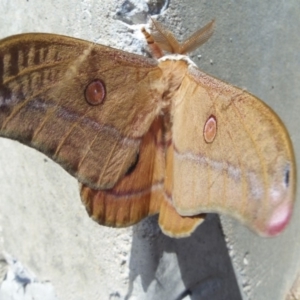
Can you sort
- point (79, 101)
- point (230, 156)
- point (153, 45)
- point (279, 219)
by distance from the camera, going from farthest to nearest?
point (153, 45), point (79, 101), point (230, 156), point (279, 219)

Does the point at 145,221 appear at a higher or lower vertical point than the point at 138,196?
lower

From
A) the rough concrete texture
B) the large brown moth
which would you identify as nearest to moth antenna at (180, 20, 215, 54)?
the large brown moth

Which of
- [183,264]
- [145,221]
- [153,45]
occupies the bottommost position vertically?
[183,264]

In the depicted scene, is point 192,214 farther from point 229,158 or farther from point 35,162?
point 35,162

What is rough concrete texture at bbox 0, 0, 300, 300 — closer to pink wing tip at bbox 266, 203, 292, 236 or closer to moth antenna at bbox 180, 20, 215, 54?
moth antenna at bbox 180, 20, 215, 54

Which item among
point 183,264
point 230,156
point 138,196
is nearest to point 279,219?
point 230,156

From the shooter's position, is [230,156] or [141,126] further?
[141,126]

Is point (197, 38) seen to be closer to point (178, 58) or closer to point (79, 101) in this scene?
point (178, 58)

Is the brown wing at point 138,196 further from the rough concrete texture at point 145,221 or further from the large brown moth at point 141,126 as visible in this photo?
the rough concrete texture at point 145,221
